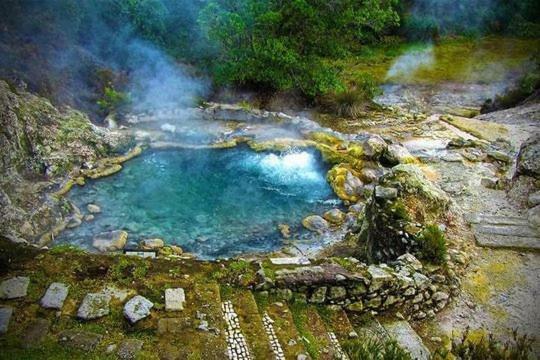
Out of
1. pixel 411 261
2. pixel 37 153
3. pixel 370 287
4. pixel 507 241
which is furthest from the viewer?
pixel 37 153

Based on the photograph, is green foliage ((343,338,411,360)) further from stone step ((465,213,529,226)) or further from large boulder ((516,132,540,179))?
large boulder ((516,132,540,179))

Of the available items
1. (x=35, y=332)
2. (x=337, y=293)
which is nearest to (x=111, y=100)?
(x=35, y=332)

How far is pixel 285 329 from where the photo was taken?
3.97 metres

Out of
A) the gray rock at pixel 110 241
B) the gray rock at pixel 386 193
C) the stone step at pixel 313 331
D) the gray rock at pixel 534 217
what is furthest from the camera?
the gray rock at pixel 110 241

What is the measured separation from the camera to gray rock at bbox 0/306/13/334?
11.4 feet

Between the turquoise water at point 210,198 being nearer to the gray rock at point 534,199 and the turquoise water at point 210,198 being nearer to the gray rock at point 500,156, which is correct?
the gray rock at point 534,199

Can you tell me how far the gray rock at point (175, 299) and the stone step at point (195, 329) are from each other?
0.12ft

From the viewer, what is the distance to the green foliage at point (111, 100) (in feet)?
38.1

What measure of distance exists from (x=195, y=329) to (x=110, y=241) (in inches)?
143

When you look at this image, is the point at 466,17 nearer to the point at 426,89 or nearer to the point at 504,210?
the point at 426,89

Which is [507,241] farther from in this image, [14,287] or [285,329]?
[14,287]

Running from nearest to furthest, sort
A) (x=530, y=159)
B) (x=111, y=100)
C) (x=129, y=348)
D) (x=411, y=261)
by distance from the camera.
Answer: (x=129, y=348) < (x=411, y=261) < (x=530, y=159) < (x=111, y=100)

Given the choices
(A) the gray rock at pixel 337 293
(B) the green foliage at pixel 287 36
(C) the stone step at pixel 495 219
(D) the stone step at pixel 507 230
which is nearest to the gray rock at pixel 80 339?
(A) the gray rock at pixel 337 293

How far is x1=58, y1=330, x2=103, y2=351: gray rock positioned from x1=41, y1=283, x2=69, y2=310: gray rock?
1.23ft
